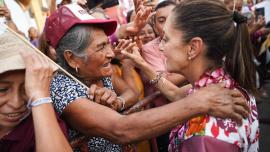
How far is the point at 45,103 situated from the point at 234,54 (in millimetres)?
945

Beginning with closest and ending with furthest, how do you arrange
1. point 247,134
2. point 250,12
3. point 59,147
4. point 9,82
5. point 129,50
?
point 59,147 < point 9,82 < point 247,134 < point 129,50 < point 250,12

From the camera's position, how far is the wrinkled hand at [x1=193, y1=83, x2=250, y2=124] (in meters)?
1.53

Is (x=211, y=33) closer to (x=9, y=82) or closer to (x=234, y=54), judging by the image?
(x=234, y=54)

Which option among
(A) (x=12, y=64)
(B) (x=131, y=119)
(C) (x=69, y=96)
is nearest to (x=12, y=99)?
(A) (x=12, y=64)

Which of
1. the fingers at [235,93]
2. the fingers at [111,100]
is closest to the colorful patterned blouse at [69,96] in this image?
the fingers at [111,100]

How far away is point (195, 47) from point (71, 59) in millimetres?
745

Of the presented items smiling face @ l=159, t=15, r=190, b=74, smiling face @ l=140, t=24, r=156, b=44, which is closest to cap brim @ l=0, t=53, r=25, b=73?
smiling face @ l=159, t=15, r=190, b=74

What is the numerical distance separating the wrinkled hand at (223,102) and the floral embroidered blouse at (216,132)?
0.10 feet

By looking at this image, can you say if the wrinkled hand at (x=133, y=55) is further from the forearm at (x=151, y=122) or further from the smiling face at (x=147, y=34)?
the smiling face at (x=147, y=34)

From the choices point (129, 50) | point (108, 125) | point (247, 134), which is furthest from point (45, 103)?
point (129, 50)

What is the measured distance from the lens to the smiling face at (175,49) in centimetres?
167

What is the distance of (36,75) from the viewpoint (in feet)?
4.65

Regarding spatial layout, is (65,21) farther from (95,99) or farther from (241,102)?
(241,102)

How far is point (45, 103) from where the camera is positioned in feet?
4.56
